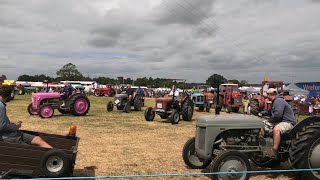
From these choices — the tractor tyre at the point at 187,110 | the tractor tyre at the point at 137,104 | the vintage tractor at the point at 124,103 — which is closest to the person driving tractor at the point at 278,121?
the tractor tyre at the point at 187,110

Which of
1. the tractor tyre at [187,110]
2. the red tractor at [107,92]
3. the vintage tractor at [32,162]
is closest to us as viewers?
the vintage tractor at [32,162]

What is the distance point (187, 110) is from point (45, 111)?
6.18 metres

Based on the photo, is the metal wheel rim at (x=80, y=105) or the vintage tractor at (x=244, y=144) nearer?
the vintage tractor at (x=244, y=144)

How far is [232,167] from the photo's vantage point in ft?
17.8

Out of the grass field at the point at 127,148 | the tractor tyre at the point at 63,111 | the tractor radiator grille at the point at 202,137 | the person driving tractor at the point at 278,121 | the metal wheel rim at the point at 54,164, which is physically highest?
the person driving tractor at the point at 278,121

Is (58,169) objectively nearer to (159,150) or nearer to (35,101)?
(159,150)

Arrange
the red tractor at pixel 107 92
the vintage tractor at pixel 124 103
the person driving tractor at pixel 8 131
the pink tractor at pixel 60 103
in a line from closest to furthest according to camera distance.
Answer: the person driving tractor at pixel 8 131 → the pink tractor at pixel 60 103 → the vintage tractor at pixel 124 103 → the red tractor at pixel 107 92

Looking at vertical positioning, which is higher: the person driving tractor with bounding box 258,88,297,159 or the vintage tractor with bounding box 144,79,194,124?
the person driving tractor with bounding box 258,88,297,159

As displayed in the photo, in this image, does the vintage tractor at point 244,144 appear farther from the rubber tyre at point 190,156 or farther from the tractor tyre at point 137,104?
the tractor tyre at point 137,104

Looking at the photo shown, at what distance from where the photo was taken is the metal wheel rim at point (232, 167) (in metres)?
5.39

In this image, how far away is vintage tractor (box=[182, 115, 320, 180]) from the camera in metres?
5.45

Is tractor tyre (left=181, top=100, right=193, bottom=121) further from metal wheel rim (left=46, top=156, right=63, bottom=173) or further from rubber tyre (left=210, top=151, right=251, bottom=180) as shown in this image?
metal wheel rim (left=46, top=156, right=63, bottom=173)

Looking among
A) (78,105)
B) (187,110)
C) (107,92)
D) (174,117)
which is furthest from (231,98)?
(107,92)

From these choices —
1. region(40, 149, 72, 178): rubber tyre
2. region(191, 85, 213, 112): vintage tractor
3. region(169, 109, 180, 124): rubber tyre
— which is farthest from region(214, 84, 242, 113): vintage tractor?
region(40, 149, 72, 178): rubber tyre
